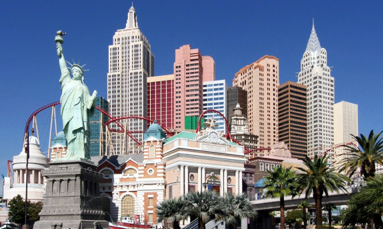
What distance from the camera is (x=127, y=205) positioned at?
3123 inches

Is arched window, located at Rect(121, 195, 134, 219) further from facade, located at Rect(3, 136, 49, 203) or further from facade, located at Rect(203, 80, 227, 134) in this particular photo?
facade, located at Rect(203, 80, 227, 134)

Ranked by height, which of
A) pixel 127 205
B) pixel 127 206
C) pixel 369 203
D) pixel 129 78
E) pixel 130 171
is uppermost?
pixel 129 78

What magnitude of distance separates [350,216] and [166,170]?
3513 centimetres

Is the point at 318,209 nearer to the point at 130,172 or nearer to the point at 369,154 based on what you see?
the point at 369,154

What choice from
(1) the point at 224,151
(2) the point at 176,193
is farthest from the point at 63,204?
(1) the point at 224,151

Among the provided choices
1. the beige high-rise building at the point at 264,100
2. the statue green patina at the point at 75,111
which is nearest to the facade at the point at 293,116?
the beige high-rise building at the point at 264,100

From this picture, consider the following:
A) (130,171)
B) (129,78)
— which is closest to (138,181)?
(130,171)

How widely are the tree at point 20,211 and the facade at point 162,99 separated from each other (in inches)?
4497

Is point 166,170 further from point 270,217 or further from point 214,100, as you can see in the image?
point 214,100

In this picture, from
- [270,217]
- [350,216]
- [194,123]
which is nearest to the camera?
[350,216]

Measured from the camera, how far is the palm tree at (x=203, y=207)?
49.9 m

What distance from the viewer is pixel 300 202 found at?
67.4 meters

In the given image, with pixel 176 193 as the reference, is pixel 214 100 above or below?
above

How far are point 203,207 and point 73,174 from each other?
24.1 meters
